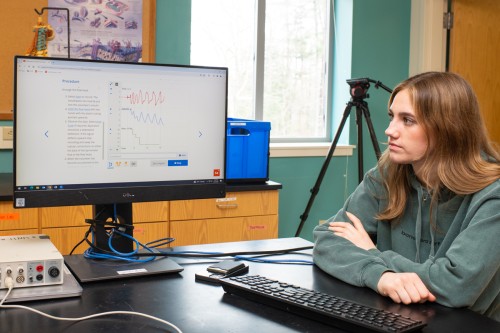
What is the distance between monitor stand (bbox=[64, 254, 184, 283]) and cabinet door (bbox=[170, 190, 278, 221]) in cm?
121

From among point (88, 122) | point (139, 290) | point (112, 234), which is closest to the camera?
point (139, 290)

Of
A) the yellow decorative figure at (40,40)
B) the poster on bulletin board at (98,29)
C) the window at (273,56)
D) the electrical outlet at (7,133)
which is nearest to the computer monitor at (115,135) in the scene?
the yellow decorative figure at (40,40)

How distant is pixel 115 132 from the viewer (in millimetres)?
1418

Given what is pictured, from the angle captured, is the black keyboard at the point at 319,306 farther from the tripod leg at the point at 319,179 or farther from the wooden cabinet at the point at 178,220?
the tripod leg at the point at 319,179

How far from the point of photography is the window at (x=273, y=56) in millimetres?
3672

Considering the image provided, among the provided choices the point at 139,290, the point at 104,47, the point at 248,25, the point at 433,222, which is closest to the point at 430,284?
the point at 433,222

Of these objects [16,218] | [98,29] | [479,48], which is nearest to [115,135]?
[16,218]

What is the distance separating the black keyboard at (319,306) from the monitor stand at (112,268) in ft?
0.66

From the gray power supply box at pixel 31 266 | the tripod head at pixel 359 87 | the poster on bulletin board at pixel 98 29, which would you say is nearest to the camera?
the gray power supply box at pixel 31 266

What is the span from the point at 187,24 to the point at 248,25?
540mm

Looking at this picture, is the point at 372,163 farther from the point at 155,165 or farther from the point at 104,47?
the point at 155,165

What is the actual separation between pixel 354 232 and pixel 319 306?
15.9 inches

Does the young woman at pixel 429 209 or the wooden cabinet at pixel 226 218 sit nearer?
the young woman at pixel 429 209

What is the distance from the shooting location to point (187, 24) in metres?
3.35
